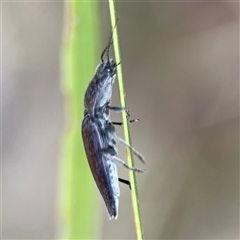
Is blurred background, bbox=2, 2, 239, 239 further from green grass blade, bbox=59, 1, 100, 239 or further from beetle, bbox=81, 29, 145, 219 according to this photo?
green grass blade, bbox=59, 1, 100, 239

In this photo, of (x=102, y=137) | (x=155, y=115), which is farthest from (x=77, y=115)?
(x=155, y=115)

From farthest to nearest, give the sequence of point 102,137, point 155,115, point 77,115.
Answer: point 155,115 → point 102,137 → point 77,115

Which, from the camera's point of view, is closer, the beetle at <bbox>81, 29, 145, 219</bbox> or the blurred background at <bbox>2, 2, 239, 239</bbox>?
the beetle at <bbox>81, 29, 145, 219</bbox>

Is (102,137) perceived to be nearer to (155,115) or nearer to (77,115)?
(77,115)

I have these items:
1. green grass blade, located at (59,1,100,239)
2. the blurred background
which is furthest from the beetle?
the blurred background

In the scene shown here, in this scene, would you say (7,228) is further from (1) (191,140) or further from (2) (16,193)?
(1) (191,140)

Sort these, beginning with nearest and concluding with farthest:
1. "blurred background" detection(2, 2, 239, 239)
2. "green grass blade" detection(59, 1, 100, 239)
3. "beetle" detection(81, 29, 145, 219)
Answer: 1. "green grass blade" detection(59, 1, 100, 239)
2. "beetle" detection(81, 29, 145, 219)
3. "blurred background" detection(2, 2, 239, 239)
